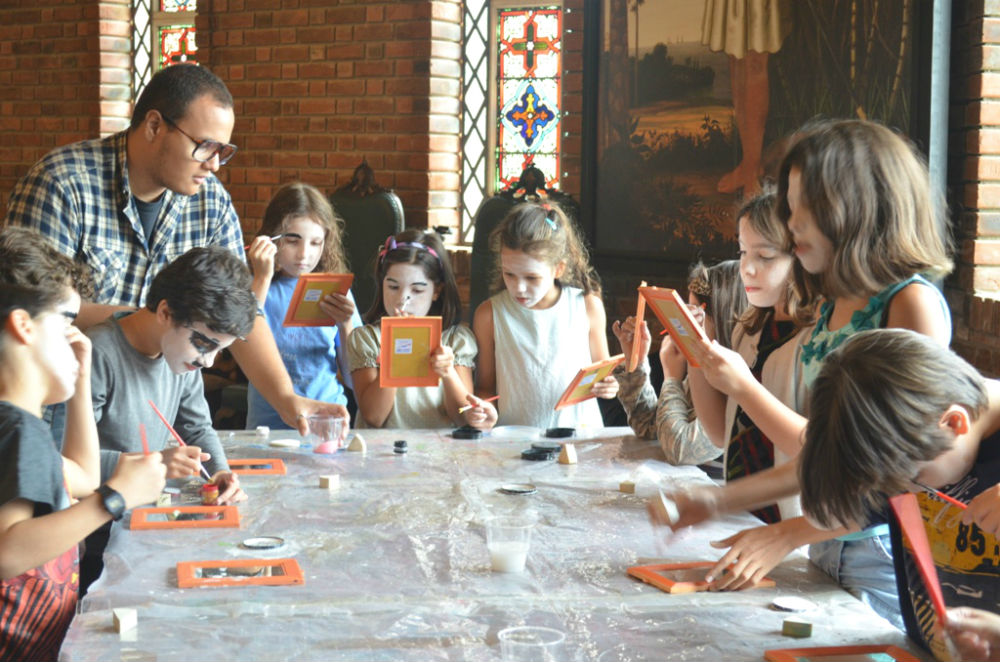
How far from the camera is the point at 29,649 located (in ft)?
6.58

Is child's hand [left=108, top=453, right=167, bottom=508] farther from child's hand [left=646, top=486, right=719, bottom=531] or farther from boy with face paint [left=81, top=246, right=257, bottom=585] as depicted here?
child's hand [left=646, top=486, right=719, bottom=531]

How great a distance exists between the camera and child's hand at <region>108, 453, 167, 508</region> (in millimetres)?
2105

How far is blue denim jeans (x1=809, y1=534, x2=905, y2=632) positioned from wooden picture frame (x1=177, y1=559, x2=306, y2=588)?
3.28 feet

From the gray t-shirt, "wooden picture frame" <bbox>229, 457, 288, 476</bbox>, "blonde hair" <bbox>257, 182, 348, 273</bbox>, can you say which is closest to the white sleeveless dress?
"blonde hair" <bbox>257, 182, 348, 273</bbox>

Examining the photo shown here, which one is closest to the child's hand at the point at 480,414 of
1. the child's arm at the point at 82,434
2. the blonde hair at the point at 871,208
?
the child's arm at the point at 82,434

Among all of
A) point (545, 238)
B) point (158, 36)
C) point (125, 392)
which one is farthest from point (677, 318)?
point (158, 36)

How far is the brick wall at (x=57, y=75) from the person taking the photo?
731 centimetres

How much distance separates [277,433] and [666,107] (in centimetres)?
283

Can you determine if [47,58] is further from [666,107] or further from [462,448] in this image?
[462,448]

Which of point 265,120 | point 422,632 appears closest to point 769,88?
point 265,120

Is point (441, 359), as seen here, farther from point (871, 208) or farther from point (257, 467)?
point (871, 208)

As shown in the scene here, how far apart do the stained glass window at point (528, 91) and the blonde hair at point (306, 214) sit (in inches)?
74.6

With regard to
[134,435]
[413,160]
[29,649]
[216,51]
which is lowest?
[29,649]

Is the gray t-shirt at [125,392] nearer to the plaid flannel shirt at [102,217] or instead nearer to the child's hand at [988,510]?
the plaid flannel shirt at [102,217]
